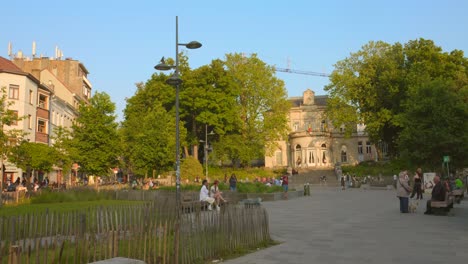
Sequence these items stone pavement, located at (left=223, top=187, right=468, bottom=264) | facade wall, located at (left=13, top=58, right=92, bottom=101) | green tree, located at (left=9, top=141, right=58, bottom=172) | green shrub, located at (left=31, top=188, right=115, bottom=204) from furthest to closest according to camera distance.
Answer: facade wall, located at (left=13, top=58, right=92, bottom=101) < green tree, located at (left=9, top=141, right=58, bottom=172) < green shrub, located at (left=31, top=188, right=115, bottom=204) < stone pavement, located at (left=223, top=187, right=468, bottom=264)

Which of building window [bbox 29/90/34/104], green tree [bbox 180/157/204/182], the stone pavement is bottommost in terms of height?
the stone pavement

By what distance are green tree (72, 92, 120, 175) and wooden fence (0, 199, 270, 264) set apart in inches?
1140

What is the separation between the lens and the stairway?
207ft

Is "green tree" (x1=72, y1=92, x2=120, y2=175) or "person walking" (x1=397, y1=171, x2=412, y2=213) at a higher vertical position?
"green tree" (x1=72, y1=92, x2=120, y2=175)

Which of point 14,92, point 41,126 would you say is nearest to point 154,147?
point 14,92

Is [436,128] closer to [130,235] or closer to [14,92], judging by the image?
[130,235]

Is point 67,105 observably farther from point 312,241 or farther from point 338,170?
point 312,241

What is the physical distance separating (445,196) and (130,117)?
49920 millimetres

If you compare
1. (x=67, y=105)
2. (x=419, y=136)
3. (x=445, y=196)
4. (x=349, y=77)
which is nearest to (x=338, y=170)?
(x=349, y=77)

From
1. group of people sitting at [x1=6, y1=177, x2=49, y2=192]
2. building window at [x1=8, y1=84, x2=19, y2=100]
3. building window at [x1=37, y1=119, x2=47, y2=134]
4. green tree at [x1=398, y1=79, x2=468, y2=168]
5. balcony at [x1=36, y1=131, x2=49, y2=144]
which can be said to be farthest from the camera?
building window at [x1=37, y1=119, x2=47, y2=134]

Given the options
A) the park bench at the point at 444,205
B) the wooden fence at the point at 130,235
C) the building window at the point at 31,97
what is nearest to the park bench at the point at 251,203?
the wooden fence at the point at 130,235

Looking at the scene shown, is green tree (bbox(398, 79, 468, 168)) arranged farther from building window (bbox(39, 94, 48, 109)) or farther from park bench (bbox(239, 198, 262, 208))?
building window (bbox(39, 94, 48, 109))

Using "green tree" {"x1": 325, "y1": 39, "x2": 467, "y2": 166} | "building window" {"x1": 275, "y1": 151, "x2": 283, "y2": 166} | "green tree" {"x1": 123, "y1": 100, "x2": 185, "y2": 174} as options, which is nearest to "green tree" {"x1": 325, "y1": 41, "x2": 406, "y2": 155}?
"green tree" {"x1": 325, "y1": 39, "x2": 467, "y2": 166}

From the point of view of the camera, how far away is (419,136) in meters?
34.7
